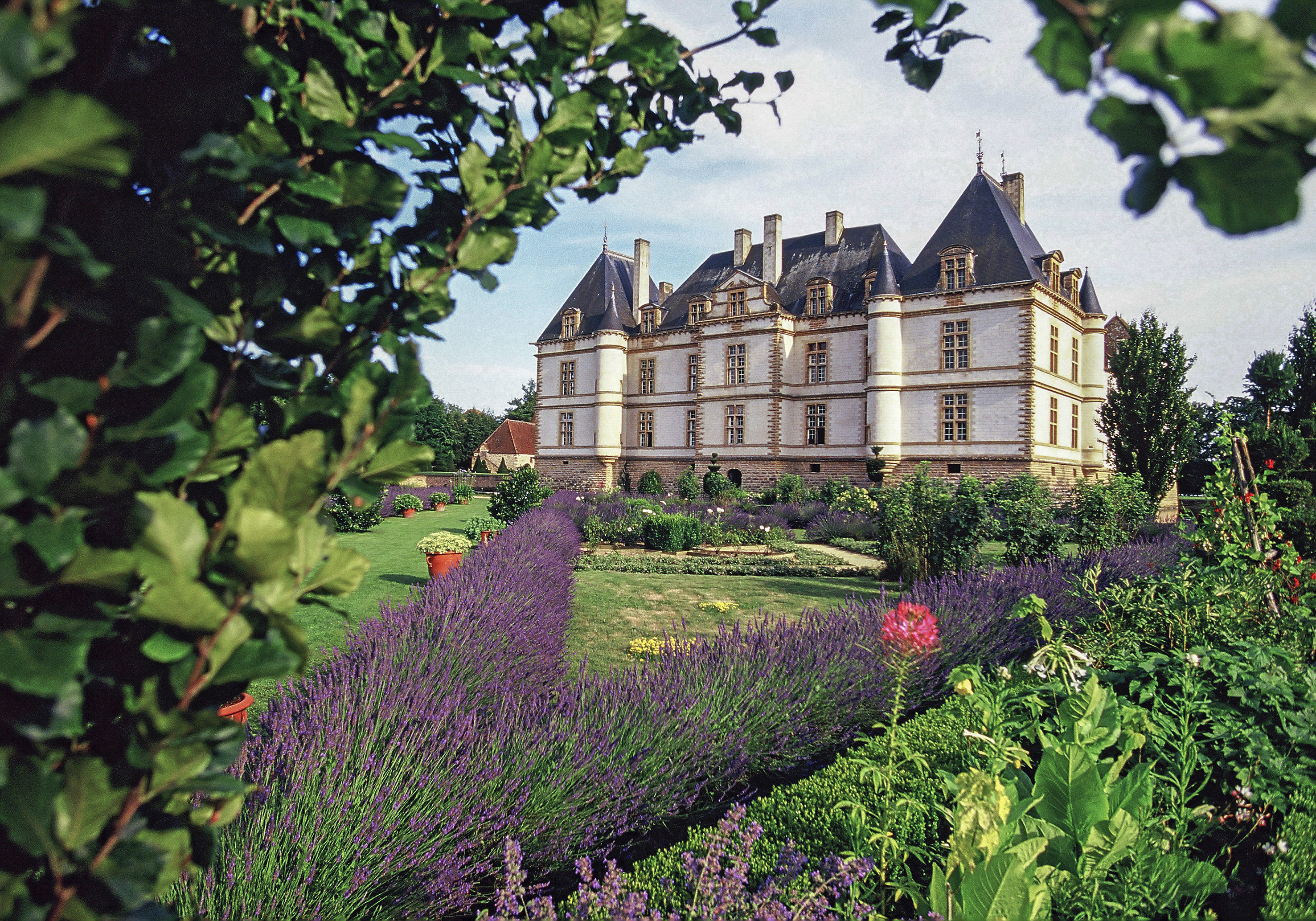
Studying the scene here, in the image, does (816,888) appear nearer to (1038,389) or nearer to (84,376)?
(84,376)

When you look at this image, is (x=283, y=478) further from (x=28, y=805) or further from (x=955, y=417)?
(x=955, y=417)

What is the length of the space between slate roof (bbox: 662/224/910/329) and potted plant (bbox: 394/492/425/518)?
13857 millimetres

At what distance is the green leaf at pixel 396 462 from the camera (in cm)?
100

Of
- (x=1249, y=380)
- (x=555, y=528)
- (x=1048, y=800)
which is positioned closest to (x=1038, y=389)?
(x=1249, y=380)

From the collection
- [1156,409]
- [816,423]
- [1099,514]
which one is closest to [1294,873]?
[1099,514]

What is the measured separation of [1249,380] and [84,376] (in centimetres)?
3198

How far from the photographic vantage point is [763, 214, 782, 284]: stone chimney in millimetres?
29297

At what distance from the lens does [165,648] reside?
783 millimetres

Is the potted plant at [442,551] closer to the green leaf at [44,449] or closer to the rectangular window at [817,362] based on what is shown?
the green leaf at [44,449]

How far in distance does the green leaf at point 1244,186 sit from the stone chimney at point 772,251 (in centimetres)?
2973

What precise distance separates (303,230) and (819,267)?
29.8m

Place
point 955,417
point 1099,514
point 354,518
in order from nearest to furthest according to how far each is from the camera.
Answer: point 1099,514 < point 354,518 < point 955,417

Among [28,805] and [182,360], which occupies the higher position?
[182,360]

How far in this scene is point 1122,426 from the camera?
72.5ft
